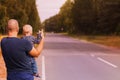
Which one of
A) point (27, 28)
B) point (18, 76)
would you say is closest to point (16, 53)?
point (18, 76)

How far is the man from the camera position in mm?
6816

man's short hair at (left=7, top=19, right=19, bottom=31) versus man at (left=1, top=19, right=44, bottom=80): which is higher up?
man's short hair at (left=7, top=19, right=19, bottom=31)

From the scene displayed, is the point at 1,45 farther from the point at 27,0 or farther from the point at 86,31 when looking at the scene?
the point at 86,31

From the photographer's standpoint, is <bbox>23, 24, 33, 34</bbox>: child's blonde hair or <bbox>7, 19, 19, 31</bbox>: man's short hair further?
<bbox>23, 24, 33, 34</bbox>: child's blonde hair

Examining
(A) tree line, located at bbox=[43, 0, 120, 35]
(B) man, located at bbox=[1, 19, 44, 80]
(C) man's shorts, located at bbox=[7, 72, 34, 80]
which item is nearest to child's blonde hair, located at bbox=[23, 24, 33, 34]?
(B) man, located at bbox=[1, 19, 44, 80]

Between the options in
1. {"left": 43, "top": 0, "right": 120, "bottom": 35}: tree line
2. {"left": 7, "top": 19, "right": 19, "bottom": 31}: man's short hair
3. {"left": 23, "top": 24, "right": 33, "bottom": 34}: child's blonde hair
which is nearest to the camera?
{"left": 7, "top": 19, "right": 19, "bottom": 31}: man's short hair

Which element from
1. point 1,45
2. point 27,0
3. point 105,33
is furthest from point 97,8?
point 1,45

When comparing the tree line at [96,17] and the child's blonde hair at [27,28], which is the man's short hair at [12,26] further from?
the tree line at [96,17]

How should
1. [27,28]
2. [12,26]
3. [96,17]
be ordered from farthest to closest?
[96,17] → [27,28] → [12,26]

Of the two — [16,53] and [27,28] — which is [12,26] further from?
[27,28]

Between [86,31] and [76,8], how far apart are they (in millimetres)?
11215

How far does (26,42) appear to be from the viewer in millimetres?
6859

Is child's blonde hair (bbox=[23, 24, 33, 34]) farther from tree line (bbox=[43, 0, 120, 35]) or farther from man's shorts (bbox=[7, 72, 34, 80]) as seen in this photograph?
tree line (bbox=[43, 0, 120, 35])

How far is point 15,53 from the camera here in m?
6.82
